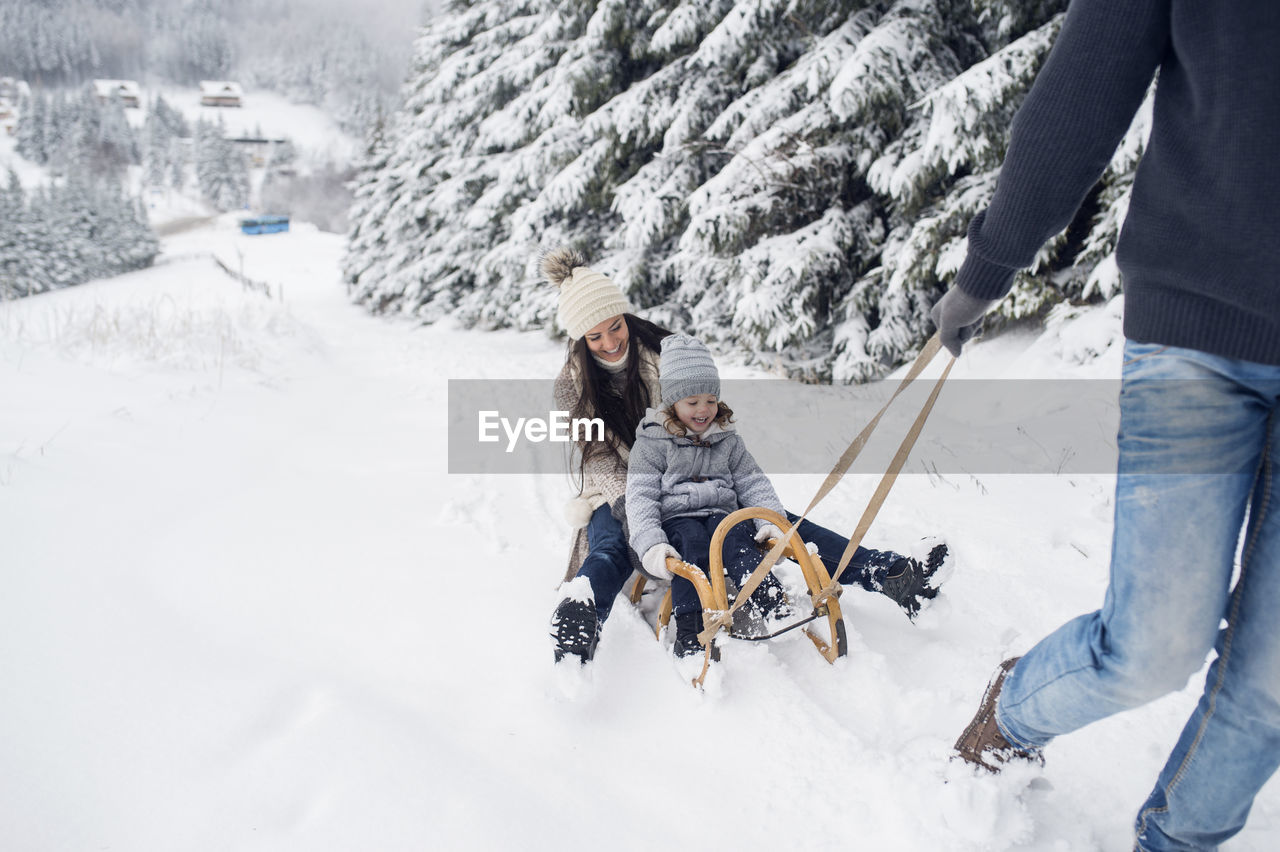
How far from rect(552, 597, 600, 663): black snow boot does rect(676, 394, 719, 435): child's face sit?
0.93 m

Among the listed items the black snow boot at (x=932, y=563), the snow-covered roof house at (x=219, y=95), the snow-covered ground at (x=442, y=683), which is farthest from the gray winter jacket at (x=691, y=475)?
the snow-covered roof house at (x=219, y=95)

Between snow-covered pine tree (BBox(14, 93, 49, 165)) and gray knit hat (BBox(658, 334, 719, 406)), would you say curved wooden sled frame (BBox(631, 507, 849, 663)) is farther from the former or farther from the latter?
snow-covered pine tree (BBox(14, 93, 49, 165))

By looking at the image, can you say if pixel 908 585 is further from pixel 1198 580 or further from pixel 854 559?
pixel 1198 580

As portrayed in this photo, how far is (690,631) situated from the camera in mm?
2281

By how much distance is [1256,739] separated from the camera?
1.17 metres

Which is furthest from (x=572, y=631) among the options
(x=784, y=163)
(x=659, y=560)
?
(x=784, y=163)

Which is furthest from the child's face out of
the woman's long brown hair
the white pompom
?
the white pompom

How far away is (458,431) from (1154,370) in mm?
5337

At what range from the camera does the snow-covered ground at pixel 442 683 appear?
160 centimetres

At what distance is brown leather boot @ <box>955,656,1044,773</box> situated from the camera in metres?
1.51

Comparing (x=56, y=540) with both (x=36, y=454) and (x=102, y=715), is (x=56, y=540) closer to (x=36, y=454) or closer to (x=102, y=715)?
(x=36, y=454)

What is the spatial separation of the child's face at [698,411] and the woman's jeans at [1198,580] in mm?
1598

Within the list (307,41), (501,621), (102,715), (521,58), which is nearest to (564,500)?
(501,621)

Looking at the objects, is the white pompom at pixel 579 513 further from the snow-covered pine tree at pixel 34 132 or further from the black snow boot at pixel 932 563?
the snow-covered pine tree at pixel 34 132
